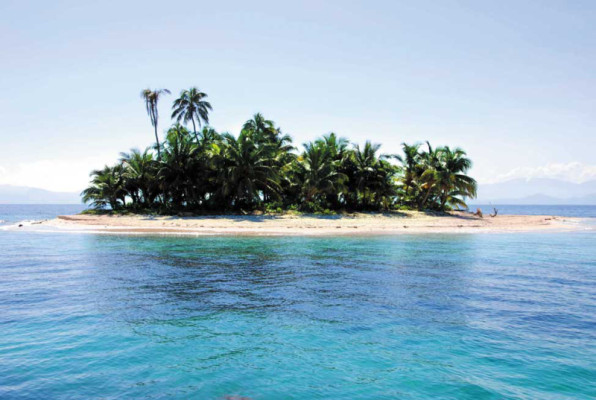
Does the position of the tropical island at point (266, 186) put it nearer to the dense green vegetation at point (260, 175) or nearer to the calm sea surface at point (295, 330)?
the dense green vegetation at point (260, 175)

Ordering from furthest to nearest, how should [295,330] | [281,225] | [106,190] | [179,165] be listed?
[106,190] < [179,165] < [281,225] < [295,330]

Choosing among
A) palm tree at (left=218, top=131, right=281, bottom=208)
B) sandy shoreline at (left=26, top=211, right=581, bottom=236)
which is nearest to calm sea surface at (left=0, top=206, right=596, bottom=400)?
sandy shoreline at (left=26, top=211, right=581, bottom=236)

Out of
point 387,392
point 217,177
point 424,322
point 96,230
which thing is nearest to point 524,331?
point 424,322

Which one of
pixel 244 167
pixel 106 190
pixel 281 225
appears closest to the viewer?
pixel 281 225

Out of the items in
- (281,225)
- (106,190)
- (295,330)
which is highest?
(106,190)

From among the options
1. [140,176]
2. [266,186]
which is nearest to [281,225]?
[266,186]

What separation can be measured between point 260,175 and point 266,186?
143cm

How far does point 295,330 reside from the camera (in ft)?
26.8

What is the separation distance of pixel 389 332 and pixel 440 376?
201 cm

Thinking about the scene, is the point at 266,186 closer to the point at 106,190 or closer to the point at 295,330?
the point at 106,190

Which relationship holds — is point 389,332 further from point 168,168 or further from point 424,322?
point 168,168

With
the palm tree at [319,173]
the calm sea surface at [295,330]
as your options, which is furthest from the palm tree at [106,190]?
the calm sea surface at [295,330]

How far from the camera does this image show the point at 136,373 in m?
6.18

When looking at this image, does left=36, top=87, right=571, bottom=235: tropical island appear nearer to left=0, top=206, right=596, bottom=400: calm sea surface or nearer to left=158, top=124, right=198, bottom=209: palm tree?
left=158, top=124, right=198, bottom=209: palm tree
